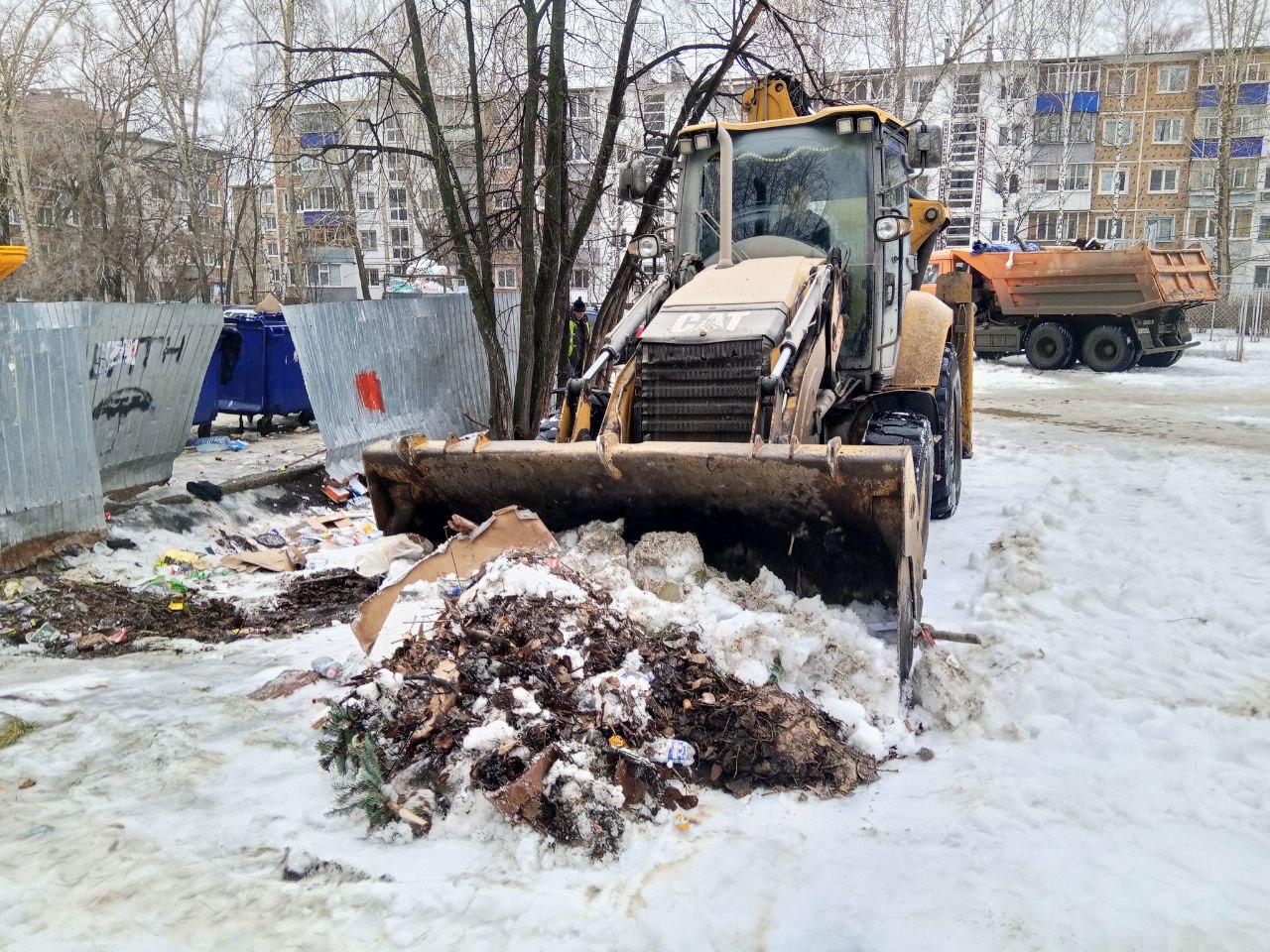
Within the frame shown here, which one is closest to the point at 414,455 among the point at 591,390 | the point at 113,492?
the point at 591,390

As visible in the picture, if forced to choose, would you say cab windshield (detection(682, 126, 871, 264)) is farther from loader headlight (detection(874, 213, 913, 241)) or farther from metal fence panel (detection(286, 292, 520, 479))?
metal fence panel (detection(286, 292, 520, 479))

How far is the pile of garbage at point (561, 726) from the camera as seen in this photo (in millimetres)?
3449

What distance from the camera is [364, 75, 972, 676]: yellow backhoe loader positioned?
4.53 m

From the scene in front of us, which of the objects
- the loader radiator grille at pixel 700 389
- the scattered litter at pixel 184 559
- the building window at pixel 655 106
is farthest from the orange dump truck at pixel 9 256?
the loader radiator grille at pixel 700 389

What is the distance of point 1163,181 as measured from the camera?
1805 inches

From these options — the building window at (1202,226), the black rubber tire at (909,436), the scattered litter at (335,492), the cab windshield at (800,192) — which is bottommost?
the scattered litter at (335,492)

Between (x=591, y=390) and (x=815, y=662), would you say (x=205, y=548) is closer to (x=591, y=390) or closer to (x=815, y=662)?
(x=591, y=390)

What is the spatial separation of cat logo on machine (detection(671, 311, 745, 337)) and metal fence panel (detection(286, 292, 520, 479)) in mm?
5245

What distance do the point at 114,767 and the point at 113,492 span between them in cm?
495

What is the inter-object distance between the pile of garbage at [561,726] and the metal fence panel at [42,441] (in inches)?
151

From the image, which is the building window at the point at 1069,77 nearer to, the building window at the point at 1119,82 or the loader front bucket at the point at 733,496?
the building window at the point at 1119,82

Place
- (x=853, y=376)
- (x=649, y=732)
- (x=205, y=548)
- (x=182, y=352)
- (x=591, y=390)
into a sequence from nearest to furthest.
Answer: (x=649, y=732) → (x=591, y=390) → (x=853, y=376) → (x=205, y=548) → (x=182, y=352)

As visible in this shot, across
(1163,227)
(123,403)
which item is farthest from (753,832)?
(1163,227)

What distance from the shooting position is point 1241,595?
17.9ft
